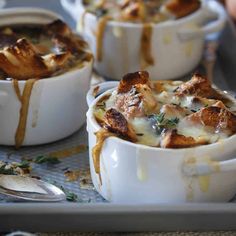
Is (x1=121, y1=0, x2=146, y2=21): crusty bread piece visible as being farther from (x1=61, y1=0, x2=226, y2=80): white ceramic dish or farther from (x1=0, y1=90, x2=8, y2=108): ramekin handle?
(x1=0, y1=90, x2=8, y2=108): ramekin handle

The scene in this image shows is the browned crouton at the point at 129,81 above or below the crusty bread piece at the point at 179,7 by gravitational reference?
above

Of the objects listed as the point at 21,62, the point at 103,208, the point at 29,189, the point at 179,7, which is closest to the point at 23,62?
the point at 21,62

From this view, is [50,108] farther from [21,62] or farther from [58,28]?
[58,28]

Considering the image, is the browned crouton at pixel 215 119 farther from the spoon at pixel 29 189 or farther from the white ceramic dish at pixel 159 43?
the white ceramic dish at pixel 159 43

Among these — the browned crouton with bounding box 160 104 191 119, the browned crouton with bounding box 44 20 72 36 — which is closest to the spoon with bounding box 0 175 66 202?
the browned crouton with bounding box 160 104 191 119

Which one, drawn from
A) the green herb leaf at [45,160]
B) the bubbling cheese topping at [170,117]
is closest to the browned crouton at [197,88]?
the bubbling cheese topping at [170,117]
